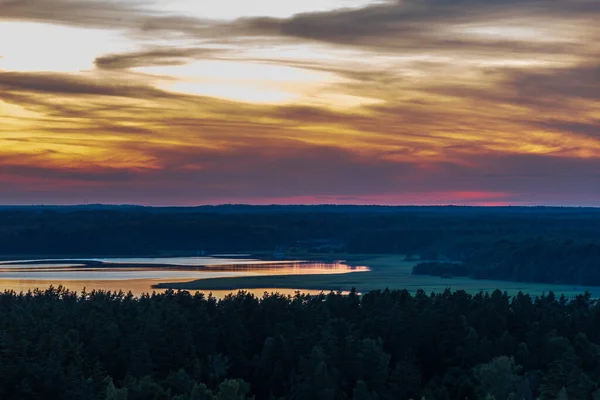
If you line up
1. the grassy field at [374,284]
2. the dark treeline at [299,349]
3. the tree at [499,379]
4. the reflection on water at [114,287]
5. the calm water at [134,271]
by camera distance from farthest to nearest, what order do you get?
the grassy field at [374,284], the calm water at [134,271], the reflection on water at [114,287], the dark treeline at [299,349], the tree at [499,379]

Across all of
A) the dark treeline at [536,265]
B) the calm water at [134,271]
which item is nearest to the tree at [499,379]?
the calm water at [134,271]

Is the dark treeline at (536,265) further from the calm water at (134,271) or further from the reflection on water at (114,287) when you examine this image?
the reflection on water at (114,287)

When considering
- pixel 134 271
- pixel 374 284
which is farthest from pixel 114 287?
pixel 134 271

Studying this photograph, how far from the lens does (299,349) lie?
5553 cm

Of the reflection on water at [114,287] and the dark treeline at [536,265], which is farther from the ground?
the dark treeline at [536,265]

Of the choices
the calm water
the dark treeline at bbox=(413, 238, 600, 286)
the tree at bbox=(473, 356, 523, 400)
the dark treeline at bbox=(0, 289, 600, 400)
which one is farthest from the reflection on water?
the tree at bbox=(473, 356, 523, 400)

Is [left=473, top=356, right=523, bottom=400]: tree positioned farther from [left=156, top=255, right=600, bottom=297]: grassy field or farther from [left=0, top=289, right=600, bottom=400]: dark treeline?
[left=156, top=255, right=600, bottom=297]: grassy field

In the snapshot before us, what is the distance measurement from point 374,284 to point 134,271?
114ft

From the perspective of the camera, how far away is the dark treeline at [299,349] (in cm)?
4734

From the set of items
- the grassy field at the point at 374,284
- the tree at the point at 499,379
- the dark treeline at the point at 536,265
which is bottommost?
the tree at the point at 499,379

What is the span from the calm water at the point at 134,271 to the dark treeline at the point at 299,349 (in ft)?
105

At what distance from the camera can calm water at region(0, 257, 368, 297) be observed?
10319cm

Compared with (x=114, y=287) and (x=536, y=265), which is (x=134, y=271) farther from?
(x=536, y=265)

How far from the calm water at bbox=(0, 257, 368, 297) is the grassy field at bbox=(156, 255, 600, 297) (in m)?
3.99
